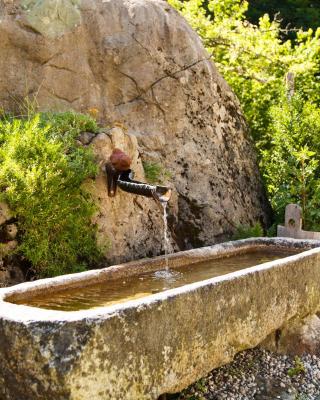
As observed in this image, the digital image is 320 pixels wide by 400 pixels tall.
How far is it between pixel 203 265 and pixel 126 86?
240 centimetres

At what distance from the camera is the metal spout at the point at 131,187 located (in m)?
5.08

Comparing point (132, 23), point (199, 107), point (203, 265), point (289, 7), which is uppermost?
point (289, 7)

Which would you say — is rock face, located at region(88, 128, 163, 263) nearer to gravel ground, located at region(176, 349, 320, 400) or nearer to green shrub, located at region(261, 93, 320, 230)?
gravel ground, located at region(176, 349, 320, 400)

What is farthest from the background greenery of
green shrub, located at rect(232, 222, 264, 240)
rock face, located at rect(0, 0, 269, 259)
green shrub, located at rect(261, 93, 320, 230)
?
green shrub, located at rect(232, 222, 264, 240)

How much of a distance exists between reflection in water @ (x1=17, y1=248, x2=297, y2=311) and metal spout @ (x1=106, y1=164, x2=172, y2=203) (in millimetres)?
658

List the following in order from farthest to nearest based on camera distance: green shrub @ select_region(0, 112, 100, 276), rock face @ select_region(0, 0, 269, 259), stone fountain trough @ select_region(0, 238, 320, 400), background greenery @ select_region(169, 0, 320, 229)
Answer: background greenery @ select_region(169, 0, 320, 229) → rock face @ select_region(0, 0, 269, 259) → green shrub @ select_region(0, 112, 100, 276) → stone fountain trough @ select_region(0, 238, 320, 400)

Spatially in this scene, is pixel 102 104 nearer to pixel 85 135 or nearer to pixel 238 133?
pixel 85 135

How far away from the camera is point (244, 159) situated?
24.8ft

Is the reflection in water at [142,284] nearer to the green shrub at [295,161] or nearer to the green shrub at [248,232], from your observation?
the green shrub at [248,232]

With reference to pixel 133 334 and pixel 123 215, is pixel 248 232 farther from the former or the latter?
pixel 133 334

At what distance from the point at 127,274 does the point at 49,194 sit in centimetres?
90

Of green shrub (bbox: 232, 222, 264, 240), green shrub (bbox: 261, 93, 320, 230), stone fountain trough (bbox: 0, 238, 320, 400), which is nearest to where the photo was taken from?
stone fountain trough (bbox: 0, 238, 320, 400)

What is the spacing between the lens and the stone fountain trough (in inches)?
120

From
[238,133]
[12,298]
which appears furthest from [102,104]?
[12,298]
